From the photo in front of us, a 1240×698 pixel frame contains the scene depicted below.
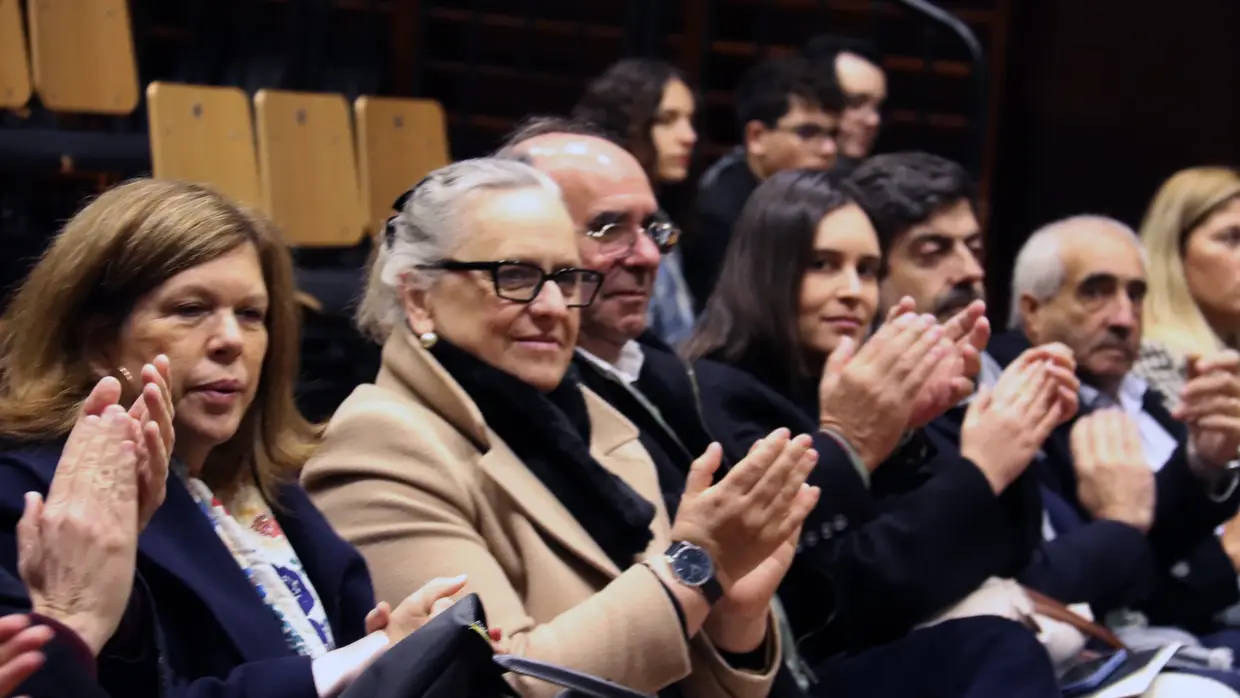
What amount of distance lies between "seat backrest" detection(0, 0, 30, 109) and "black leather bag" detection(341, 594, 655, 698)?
78.6 inches

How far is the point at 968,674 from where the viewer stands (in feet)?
6.38

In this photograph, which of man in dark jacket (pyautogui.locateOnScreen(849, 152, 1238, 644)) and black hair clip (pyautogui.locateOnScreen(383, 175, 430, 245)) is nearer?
black hair clip (pyautogui.locateOnScreen(383, 175, 430, 245))

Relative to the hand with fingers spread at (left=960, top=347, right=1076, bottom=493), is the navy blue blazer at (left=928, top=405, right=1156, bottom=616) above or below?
below

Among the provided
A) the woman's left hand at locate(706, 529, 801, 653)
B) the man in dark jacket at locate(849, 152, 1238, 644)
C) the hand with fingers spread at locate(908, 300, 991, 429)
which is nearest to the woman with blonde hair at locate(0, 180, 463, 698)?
the woman's left hand at locate(706, 529, 801, 653)

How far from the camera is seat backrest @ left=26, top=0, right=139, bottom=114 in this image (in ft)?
10.1

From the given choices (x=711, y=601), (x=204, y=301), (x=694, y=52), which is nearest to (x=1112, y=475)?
(x=711, y=601)

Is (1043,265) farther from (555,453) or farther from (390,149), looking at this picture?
(390,149)

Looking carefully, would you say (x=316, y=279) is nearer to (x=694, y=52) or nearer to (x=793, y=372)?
(x=793, y=372)

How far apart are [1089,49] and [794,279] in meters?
3.61

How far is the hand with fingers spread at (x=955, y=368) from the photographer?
2189 mm

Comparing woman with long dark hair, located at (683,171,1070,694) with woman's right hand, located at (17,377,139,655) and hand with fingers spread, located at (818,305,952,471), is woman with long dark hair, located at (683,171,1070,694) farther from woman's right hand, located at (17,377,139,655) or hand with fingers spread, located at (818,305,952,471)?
woman's right hand, located at (17,377,139,655)

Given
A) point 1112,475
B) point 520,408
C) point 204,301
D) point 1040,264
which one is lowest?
point 1112,475

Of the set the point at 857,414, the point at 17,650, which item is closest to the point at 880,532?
the point at 857,414

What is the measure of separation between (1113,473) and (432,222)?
127 cm
